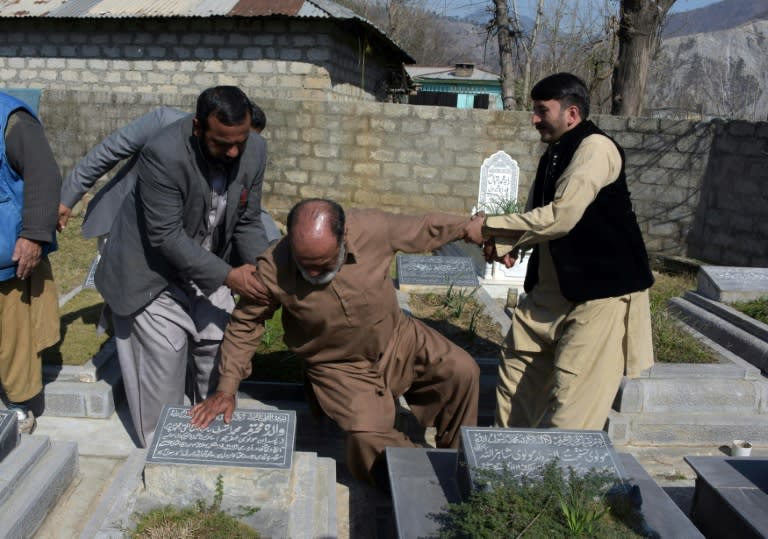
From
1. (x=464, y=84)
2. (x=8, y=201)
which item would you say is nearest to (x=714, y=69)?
(x=464, y=84)

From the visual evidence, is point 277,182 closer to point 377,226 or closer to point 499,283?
point 499,283

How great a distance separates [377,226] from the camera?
3.35m

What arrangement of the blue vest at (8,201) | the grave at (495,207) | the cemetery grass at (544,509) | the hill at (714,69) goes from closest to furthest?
1. the cemetery grass at (544,509)
2. the blue vest at (8,201)
3. the grave at (495,207)
4. the hill at (714,69)

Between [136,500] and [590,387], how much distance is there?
82.6 inches

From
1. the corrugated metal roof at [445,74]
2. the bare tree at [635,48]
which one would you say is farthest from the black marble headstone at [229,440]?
the corrugated metal roof at [445,74]

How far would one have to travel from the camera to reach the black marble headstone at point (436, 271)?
242 inches

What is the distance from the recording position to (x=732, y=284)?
19.0 ft

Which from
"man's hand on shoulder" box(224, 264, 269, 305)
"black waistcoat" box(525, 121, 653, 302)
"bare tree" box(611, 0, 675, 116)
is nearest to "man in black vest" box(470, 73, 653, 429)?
"black waistcoat" box(525, 121, 653, 302)

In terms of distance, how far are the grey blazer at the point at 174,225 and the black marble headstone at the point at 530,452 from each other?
141 centimetres

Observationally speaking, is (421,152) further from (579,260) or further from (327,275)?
(327,275)

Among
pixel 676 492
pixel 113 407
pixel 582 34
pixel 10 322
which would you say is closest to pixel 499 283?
pixel 676 492

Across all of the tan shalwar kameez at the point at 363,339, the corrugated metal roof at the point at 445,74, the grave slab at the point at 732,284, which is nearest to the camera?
the tan shalwar kameez at the point at 363,339

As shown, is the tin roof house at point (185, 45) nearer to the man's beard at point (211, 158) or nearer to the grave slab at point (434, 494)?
the man's beard at point (211, 158)

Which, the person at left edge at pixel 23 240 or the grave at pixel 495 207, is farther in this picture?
the grave at pixel 495 207
